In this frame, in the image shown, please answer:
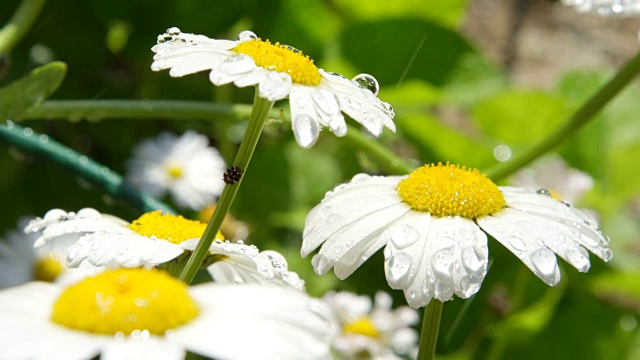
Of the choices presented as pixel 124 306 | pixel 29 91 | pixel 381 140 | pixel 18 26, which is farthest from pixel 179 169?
pixel 124 306

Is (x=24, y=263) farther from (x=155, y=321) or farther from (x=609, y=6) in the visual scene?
(x=155, y=321)

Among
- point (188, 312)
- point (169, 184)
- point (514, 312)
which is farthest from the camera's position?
point (169, 184)

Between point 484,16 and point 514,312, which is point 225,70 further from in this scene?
point 484,16

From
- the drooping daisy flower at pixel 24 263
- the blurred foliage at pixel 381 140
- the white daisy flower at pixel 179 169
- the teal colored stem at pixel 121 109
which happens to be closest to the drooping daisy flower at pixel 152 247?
the teal colored stem at pixel 121 109

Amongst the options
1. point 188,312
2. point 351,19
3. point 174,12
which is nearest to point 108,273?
point 188,312

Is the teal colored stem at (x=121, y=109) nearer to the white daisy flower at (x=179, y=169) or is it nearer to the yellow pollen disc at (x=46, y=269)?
the yellow pollen disc at (x=46, y=269)

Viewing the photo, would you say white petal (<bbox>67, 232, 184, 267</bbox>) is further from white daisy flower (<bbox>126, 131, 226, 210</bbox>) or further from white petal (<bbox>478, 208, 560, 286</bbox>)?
white daisy flower (<bbox>126, 131, 226, 210</bbox>)
